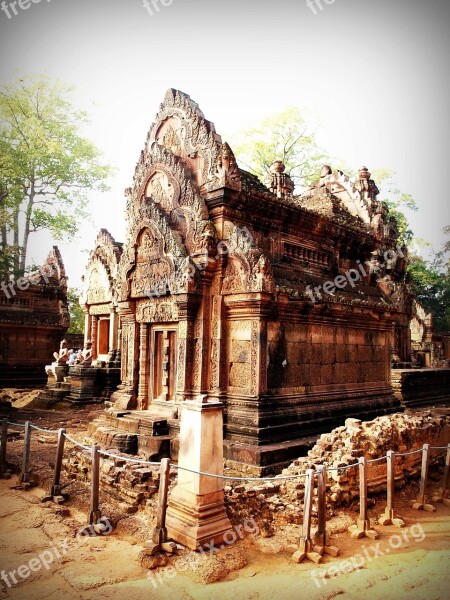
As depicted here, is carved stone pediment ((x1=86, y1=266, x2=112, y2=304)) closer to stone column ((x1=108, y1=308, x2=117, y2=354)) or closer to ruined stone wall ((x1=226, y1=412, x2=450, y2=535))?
stone column ((x1=108, y1=308, x2=117, y2=354))

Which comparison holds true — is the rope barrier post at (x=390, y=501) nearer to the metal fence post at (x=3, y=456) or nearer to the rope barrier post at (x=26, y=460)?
the rope barrier post at (x=26, y=460)

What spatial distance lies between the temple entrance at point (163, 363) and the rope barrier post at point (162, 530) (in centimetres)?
392

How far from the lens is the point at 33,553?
4.70 metres

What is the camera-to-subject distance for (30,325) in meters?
17.8

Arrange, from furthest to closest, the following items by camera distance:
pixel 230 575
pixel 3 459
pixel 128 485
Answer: pixel 3 459 < pixel 128 485 < pixel 230 575

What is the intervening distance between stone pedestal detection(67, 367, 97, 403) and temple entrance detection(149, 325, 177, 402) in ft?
19.5

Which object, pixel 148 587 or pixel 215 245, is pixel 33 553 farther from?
pixel 215 245

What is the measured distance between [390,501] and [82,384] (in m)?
11.0

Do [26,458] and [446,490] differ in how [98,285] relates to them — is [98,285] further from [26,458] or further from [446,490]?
[446,490]

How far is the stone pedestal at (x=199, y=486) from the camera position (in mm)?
4801

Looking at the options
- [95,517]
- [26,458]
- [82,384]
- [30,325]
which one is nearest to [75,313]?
[30,325]

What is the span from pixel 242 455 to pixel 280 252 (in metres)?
4.24

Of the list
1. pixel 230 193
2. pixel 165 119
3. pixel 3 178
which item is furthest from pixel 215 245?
pixel 3 178

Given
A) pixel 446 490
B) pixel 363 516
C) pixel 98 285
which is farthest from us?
pixel 98 285
